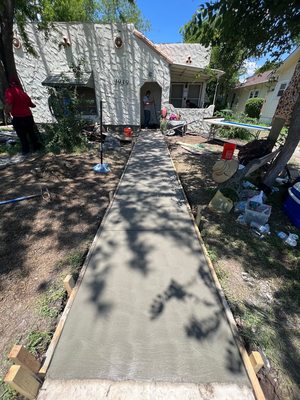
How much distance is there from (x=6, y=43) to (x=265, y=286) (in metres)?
8.33

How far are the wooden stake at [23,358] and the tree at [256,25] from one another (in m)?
4.01

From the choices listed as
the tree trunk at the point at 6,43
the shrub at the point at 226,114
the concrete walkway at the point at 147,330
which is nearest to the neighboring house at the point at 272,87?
the shrub at the point at 226,114

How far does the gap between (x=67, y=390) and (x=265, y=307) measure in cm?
200

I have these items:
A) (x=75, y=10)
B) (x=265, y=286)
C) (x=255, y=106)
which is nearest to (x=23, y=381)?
(x=265, y=286)

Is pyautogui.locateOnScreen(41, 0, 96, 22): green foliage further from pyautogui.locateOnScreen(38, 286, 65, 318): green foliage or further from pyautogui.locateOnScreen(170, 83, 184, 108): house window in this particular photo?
pyautogui.locateOnScreen(38, 286, 65, 318): green foliage

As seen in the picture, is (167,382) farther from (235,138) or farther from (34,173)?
(235,138)

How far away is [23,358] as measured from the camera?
54.5 inches

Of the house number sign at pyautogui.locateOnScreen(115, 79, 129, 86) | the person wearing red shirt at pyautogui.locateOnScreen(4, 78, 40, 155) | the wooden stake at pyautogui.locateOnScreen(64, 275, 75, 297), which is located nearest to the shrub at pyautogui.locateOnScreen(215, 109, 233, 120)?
the house number sign at pyautogui.locateOnScreen(115, 79, 129, 86)

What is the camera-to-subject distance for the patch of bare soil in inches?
79.9

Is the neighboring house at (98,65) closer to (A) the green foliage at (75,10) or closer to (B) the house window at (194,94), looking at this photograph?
(B) the house window at (194,94)

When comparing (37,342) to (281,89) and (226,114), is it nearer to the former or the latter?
(226,114)

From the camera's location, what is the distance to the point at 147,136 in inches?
386

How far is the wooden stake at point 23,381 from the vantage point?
1.27 metres

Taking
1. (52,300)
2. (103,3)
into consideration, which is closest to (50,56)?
(52,300)
